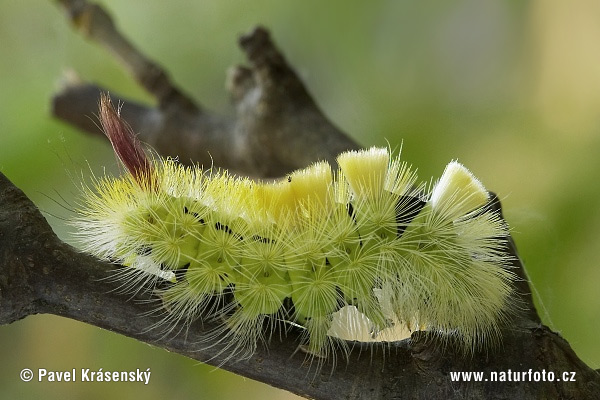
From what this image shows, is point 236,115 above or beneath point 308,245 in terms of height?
above

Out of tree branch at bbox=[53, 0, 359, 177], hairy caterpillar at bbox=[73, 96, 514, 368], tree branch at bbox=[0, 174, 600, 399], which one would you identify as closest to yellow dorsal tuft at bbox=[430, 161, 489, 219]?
hairy caterpillar at bbox=[73, 96, 514, 368]

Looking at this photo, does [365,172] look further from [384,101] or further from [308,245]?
[384,101]

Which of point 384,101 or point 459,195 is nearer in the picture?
point 459,195

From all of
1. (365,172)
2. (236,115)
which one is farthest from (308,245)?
(236,115)

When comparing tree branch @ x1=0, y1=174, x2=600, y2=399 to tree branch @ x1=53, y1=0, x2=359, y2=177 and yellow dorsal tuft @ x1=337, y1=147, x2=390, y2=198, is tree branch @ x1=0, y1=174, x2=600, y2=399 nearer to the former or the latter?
yellow dorsal tuft @ x1=337, y1=147, x2=390, y2=198

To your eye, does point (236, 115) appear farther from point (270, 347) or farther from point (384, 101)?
point (270, 347)

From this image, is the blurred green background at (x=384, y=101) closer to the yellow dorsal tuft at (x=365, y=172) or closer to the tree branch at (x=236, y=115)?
the tree branch at (x=236, y=115)

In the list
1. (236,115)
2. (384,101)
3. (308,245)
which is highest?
(384,101)
